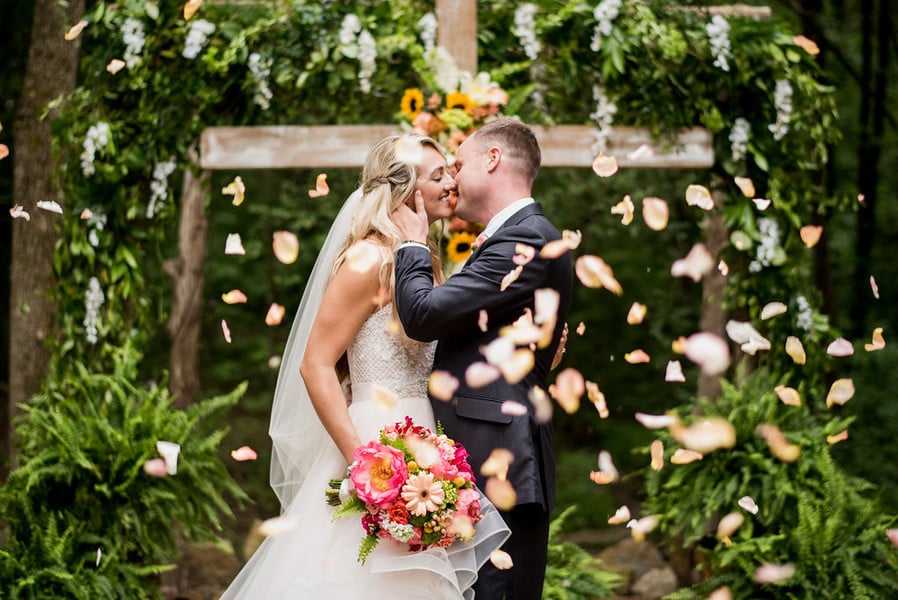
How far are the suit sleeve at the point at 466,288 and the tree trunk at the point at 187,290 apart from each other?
15.2 ft

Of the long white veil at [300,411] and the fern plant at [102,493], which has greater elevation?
the long white veil at [300,411]

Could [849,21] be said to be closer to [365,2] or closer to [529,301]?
[365,2]

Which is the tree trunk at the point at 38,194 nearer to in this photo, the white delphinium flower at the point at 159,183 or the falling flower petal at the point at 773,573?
the white delphinium flower at the point at 159,183

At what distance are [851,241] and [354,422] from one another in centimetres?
819

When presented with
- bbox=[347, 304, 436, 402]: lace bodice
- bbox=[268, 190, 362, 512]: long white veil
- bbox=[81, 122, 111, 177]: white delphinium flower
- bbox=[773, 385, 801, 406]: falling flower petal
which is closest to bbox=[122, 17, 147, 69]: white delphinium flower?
bbox=[81, 122, 111, 177]: white delphinium flower

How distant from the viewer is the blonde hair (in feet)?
9.49

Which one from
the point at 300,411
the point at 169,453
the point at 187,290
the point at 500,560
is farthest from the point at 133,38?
the point at 500,560

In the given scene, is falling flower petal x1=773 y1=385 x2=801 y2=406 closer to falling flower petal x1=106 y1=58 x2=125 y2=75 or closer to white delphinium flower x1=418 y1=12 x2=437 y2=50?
white delphinium flower x1=418 y1=12 x2=437 y2=50

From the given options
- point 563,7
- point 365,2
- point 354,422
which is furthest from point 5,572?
point 563,7

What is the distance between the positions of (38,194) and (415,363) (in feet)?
10.5

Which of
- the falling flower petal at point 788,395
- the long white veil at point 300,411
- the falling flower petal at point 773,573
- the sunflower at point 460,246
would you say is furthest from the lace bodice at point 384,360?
the falling flower petal at point 788,395

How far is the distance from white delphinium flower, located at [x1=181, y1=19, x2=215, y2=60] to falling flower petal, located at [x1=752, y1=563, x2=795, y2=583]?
3.66 metres

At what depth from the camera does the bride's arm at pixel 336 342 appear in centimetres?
272

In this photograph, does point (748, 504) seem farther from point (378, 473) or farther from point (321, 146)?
point (321, 146)
